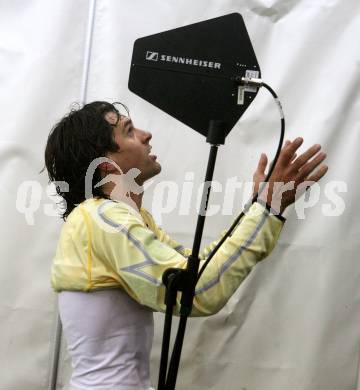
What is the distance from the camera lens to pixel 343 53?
5.03 feet

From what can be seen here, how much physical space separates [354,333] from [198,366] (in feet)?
1.48

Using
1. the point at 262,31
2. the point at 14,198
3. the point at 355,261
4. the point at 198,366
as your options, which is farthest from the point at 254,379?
the point at 262,31

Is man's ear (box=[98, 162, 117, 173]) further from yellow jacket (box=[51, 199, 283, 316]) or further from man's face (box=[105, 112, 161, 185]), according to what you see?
yellow jacket (box=[51, 199, 283, 316])

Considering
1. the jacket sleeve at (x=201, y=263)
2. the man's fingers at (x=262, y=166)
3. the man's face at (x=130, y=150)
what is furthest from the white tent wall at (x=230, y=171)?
the jacket sleeve at (x=201, y=263)

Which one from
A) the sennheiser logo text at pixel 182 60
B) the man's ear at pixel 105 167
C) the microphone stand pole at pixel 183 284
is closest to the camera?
the microphone stand pole at pixel 183 284

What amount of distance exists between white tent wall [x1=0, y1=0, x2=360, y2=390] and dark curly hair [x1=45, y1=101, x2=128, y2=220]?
0.39 m

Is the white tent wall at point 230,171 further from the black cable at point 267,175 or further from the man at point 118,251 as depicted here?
the black cable at point 267,175

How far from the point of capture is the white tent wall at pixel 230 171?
1543 mm

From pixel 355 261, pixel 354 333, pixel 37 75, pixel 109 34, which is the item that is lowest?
pixel 354 333

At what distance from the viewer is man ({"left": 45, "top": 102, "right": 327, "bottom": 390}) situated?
3.11 feet

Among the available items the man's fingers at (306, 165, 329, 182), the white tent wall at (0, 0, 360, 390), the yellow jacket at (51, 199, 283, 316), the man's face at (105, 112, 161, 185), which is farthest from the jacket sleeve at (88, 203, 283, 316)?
the white tent wall at (0, 0, 360, 390)

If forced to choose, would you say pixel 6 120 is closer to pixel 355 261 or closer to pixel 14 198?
pixel 14 198

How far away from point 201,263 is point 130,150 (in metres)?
0.32

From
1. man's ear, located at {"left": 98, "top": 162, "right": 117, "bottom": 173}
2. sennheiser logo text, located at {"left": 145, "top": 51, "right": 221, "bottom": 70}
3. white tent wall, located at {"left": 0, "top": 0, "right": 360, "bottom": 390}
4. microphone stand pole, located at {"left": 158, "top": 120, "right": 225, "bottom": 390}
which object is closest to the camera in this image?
microphone stand pole, located at {"left": 158, "top": 120, "right": 225, "bottom": 390}
